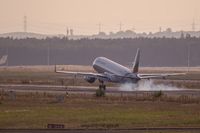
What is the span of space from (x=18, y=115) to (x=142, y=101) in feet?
69.0

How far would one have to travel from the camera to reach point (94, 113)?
68938 mm

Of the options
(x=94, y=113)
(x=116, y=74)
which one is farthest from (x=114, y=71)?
(x=94, y=113)

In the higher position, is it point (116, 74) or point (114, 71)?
point (114, 71)

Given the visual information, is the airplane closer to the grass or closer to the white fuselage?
the white fuselage

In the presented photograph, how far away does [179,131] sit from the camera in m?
55.2

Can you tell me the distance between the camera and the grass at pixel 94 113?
6081 cm

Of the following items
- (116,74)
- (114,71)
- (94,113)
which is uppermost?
(114,71)

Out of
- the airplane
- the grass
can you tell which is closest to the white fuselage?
the airplane

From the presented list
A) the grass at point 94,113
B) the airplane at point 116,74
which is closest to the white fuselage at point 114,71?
the airplane at point 116,74

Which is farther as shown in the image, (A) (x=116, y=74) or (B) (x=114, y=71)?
(B) (x=114, y=71)

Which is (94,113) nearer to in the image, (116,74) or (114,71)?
(116,74)

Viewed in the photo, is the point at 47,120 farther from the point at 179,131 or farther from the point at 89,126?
the point at 179,131

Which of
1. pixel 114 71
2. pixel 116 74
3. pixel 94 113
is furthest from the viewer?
pixel 114 71

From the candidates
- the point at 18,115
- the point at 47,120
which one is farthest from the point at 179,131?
the point at 18,115
